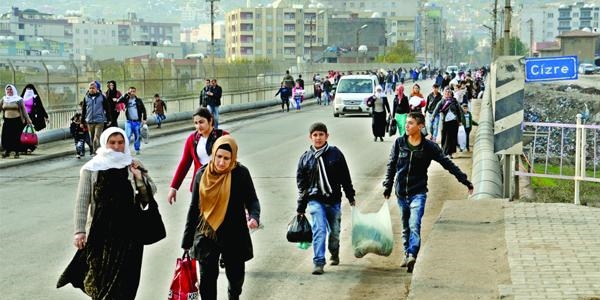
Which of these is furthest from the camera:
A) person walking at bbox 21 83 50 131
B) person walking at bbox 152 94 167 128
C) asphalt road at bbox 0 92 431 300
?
person walking at bbox 152 94 167 128

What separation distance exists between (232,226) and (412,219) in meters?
3.03

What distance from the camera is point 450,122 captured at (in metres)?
22.4

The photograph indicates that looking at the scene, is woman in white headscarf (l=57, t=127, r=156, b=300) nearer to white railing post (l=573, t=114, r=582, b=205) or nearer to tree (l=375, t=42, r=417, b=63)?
white railing post (l=573, t=114, r=582, b=205)

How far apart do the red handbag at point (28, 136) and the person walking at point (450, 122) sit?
29.5 ft

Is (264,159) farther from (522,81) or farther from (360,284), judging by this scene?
(360,284)

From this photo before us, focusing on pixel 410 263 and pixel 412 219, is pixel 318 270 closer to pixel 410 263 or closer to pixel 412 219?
pixel 410 263

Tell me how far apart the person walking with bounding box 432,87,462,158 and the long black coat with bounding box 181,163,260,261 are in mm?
14945

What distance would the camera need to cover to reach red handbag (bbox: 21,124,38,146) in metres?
22.9

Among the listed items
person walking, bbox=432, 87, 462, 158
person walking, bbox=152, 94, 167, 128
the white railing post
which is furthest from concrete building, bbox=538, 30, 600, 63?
the white railing post

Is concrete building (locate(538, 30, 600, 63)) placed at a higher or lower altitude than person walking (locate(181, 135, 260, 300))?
higher

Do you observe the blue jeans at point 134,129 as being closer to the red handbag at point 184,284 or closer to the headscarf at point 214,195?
the headscarf at point 214,195

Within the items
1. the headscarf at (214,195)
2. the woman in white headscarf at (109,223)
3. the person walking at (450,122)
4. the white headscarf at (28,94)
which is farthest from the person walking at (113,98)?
the woman in white headscarf at (109,223)

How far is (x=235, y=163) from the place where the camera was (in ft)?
25.6

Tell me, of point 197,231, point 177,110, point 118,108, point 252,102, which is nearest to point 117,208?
point 197,231
